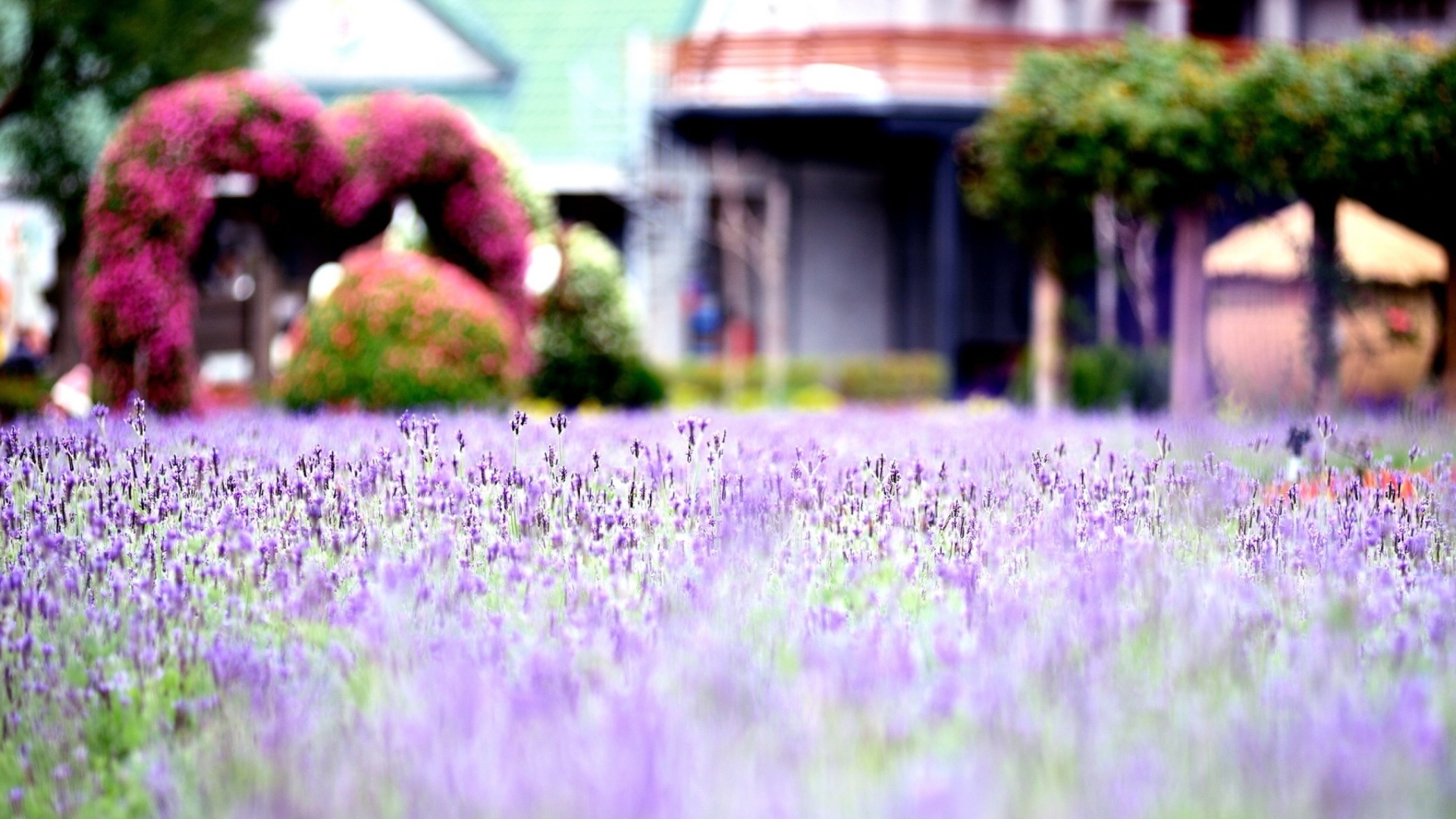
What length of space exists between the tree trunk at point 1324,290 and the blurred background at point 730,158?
4.11m

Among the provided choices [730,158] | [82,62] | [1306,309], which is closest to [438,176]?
[82,62]

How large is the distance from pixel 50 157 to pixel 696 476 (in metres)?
16.8

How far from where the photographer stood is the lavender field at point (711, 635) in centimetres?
253

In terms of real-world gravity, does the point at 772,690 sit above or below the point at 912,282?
below

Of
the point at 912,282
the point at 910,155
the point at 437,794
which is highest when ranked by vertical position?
the point at 910,155

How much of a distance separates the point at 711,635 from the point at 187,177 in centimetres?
1109

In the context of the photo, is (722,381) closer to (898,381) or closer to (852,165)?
(898,381)

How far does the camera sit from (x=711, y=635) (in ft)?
10.3

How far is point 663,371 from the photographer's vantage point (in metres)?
21.7

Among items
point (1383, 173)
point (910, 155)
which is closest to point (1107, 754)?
point (1383, 173)

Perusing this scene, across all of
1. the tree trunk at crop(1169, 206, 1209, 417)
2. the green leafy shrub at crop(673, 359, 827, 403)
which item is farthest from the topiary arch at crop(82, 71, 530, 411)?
the green leafy shrub at crop(673, 359, 827, 403)

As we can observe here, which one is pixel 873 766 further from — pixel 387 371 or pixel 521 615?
pixel 387 371

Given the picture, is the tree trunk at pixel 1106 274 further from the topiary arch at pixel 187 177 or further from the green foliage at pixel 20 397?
the green foliage at pixel 20 397

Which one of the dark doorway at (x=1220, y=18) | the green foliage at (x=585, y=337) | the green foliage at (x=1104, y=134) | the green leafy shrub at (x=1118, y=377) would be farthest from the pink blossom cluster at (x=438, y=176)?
the dark doorway at (x=1220, y=18)
